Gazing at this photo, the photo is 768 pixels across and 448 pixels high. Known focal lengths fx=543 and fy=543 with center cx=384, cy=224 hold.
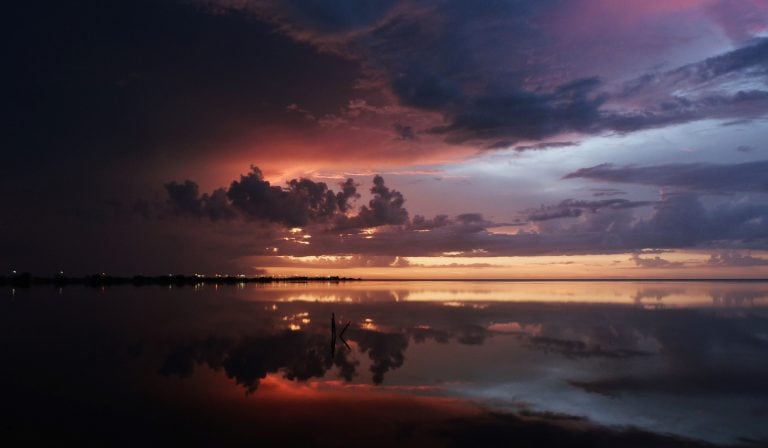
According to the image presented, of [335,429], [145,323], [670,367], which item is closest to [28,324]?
[145,323]

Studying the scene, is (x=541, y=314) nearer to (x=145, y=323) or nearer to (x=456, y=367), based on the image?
(x=456, y=367)

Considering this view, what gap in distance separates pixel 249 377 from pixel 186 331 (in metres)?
21.3

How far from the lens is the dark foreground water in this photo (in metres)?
17.7

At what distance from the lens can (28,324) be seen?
49906 mm

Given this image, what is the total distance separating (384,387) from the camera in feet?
81.0

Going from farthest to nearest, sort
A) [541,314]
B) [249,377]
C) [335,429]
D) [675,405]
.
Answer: [541,314]
[249,377]
[675,405]
[335,429]

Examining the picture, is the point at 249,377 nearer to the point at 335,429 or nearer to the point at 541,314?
the point at 335,429

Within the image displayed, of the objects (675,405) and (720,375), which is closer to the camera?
(675,405)

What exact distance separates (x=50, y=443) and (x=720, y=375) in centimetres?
2946

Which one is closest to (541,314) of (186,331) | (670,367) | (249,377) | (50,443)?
(670,367)

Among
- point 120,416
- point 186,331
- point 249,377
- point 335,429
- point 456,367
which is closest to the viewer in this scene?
point 335,429

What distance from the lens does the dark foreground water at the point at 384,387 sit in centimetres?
1773

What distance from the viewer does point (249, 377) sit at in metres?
26.6

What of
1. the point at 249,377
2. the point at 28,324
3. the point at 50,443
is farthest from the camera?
the point at 28,324
